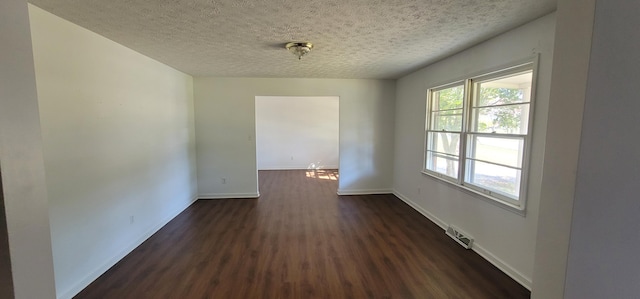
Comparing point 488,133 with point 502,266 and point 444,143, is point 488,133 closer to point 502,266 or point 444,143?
point 444,143

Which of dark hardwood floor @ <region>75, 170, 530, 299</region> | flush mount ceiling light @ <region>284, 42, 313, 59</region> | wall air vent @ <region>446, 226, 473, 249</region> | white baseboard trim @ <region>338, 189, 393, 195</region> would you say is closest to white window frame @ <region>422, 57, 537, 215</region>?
wall air vent @ <region>446, 226, 473, 249</region>

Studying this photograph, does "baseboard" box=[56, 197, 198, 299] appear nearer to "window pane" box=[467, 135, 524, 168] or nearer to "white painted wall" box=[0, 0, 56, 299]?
"white painted wall" box=[0, 0, 56, 299]

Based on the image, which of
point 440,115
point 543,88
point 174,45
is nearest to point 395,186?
point 440,115

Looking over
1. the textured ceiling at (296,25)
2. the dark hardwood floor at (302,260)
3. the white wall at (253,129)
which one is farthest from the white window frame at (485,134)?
the white wall at (253,129)

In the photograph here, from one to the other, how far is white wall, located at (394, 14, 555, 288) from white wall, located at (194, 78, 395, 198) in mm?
697

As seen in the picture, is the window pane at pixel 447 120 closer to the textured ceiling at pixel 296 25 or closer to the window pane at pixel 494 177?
the window pane at pixel 494 177

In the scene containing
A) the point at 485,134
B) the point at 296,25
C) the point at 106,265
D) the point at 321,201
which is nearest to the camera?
the point at 296,25

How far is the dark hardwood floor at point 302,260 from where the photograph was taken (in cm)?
213

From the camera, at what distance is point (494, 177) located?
101 inches

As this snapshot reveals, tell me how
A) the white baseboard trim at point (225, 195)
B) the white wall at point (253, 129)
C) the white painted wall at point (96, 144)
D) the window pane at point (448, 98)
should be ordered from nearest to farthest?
the white painted wall at point (96, 144)
the window pane at point (448, 98)
the white wall at point (253, 129)
the white baseboard trim at point (225, 195)

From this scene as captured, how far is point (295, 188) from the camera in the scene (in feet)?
18.4

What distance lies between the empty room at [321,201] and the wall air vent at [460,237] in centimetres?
3

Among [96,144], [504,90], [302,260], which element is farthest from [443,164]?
[96,144]

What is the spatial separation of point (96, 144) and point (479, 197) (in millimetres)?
3955
